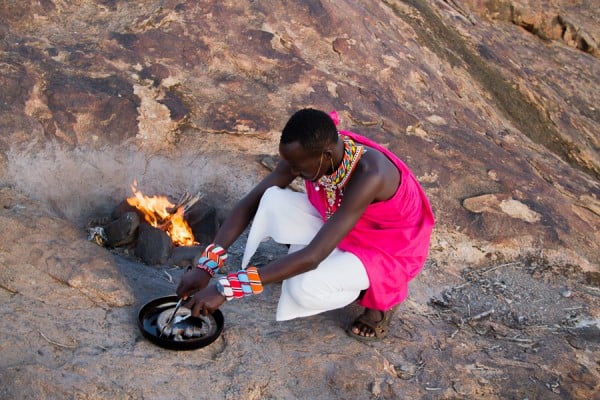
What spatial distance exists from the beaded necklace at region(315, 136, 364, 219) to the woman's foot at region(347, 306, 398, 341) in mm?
541

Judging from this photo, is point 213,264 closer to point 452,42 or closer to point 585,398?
point 585,398

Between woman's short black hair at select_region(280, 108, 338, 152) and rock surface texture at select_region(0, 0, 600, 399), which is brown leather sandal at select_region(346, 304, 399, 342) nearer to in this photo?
rock surface texture at select_region(0, 0, 600, 399)

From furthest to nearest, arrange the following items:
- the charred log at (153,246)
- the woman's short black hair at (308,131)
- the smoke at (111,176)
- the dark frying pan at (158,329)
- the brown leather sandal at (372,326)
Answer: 1. the smoke at (111,176)
2. the charred log at (153,246)
3. the brown leather sandal at (372,326)
4. the dark frying pan at (158,329)
5. the woman's short black hair at (308,131)

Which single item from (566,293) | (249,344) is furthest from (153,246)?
(566,293)

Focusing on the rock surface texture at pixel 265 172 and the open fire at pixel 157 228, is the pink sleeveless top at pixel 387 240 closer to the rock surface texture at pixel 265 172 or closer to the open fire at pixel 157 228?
the rock surface texture at pixel 265 172

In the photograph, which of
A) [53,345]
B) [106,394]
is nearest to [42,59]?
[53,345]

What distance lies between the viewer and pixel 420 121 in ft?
14.5

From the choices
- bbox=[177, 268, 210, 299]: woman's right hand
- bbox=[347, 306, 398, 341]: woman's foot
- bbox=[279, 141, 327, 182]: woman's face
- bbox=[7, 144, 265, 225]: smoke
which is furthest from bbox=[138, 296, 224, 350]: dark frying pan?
bbox=[7, 144, 265, 225]: smoke

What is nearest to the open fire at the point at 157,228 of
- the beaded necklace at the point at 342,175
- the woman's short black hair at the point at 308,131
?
the beaded necklace at the point at 342,175

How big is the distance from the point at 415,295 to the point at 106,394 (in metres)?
1.67

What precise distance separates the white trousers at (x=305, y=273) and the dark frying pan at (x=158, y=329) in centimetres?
27

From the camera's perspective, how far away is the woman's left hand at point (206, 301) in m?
2.35

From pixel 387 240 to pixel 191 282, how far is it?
84cm

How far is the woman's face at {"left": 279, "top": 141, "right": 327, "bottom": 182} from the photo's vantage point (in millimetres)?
2340
